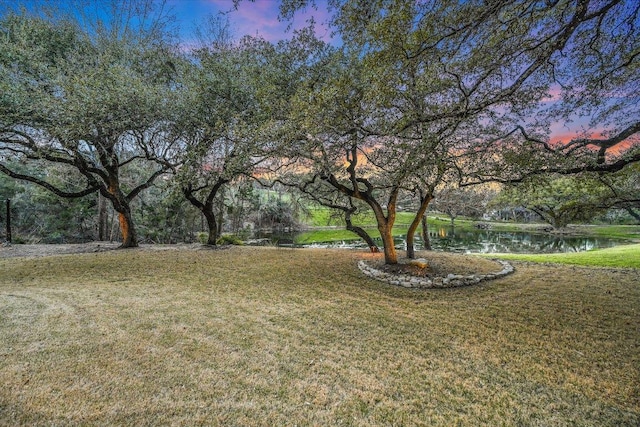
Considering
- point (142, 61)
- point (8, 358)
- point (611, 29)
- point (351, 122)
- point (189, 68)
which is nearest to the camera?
point (8, 358)

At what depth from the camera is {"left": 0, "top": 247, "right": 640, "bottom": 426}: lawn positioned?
2361mm

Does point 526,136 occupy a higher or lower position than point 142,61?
lower

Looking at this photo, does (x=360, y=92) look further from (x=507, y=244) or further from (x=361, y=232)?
(x=507, y=244)

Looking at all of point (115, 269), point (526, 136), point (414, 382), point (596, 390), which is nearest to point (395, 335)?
point (414, 382)

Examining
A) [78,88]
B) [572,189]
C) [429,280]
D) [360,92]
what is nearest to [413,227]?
[429,280]

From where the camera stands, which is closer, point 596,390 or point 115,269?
point 596,390

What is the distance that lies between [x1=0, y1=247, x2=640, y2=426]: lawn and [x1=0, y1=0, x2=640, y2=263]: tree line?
2.62 m

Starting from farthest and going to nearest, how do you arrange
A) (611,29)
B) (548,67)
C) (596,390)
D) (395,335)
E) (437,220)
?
1. (437,220)
2. (548,67)
3. (611,29)
4. (395,335)
5. (596,390)

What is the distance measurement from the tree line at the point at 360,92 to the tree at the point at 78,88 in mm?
49

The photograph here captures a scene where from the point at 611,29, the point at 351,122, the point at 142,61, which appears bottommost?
the point at 351,122

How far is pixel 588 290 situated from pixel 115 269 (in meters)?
11.1

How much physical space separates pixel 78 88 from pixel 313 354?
7861 millimetres

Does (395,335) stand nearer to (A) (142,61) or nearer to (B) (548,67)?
(B) (548,67)

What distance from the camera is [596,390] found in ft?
8.96
